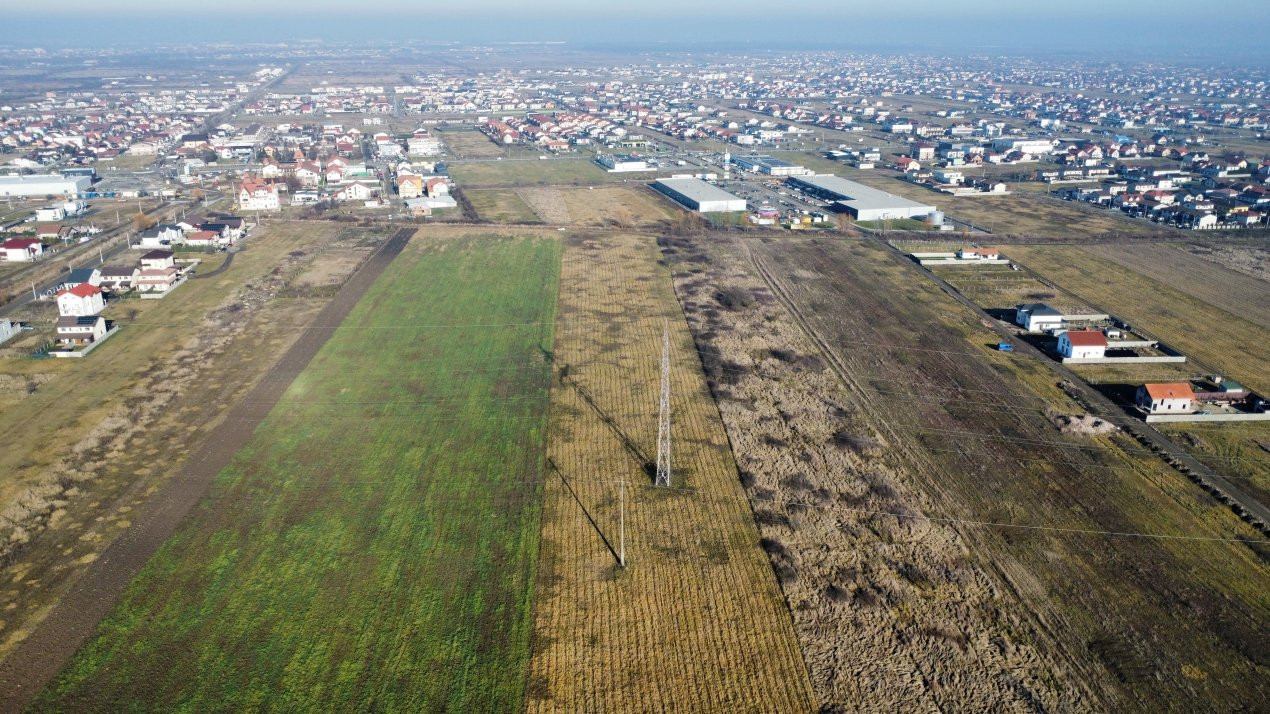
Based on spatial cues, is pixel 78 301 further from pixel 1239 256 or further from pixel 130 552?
pixel 1239 256

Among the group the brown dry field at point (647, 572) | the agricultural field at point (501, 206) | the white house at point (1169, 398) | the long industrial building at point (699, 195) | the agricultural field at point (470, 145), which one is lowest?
the brown dry field at point (647, 572)

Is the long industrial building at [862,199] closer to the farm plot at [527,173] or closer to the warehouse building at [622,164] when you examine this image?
the warehouse building at [622,164]

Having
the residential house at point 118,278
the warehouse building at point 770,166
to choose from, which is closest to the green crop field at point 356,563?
the residential house at point 118,278

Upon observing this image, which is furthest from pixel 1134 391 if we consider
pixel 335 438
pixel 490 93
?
pixel 490 93

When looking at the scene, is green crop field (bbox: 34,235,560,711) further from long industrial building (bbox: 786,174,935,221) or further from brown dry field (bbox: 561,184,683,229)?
long industrial building (bbox: 786,174,935,221)

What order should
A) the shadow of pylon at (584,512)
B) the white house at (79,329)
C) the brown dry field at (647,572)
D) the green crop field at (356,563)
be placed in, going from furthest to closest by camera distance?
the white house at (79,329)
the shadow of pylon at (584,512)
the brown dry field at (647,572)
the green crop field at (356,563)

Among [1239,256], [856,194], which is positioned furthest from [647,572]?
[856,194]

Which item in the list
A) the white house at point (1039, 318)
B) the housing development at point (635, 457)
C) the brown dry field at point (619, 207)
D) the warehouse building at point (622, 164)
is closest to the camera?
the housing development at point (635, 457)
